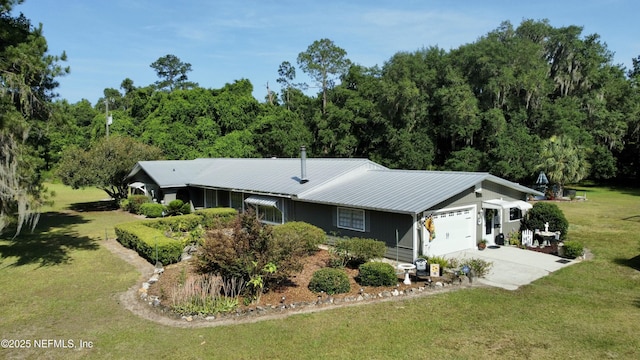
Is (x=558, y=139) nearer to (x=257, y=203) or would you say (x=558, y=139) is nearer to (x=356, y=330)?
(x=257, y=203)

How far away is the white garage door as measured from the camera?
15.2m

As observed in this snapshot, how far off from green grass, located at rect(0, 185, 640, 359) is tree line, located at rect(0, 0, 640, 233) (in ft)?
66.7

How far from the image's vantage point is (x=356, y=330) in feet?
28.6

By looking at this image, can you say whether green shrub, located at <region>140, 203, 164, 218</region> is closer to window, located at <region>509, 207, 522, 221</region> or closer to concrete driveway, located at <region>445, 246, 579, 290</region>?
concrete driveway, located at <region>445, 246, 579, 290</region>

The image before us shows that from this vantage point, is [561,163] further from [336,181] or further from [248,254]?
[248,254]

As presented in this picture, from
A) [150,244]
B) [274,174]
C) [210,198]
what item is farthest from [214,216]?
[150,244]

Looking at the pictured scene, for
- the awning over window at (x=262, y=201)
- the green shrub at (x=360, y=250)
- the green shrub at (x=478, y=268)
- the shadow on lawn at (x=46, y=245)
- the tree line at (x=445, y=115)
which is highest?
the tree line at (x=445, y=115)

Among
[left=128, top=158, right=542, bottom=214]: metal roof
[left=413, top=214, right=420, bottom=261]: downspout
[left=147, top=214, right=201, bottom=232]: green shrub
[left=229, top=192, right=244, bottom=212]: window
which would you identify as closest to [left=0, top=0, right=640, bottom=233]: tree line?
[left=128, top=158, right=542, bottom=214]: metal roof

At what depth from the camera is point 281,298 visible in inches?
427

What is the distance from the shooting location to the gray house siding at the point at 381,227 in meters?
14.6

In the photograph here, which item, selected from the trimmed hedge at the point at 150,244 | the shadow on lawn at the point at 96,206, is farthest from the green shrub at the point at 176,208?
the trimmed hedge at the point at 150,244

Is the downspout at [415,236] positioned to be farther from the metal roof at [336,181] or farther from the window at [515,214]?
the window at [515,214]

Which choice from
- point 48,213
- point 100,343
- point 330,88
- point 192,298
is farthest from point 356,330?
point 330,88

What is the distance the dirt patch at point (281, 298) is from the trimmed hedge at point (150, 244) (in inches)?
29.3
